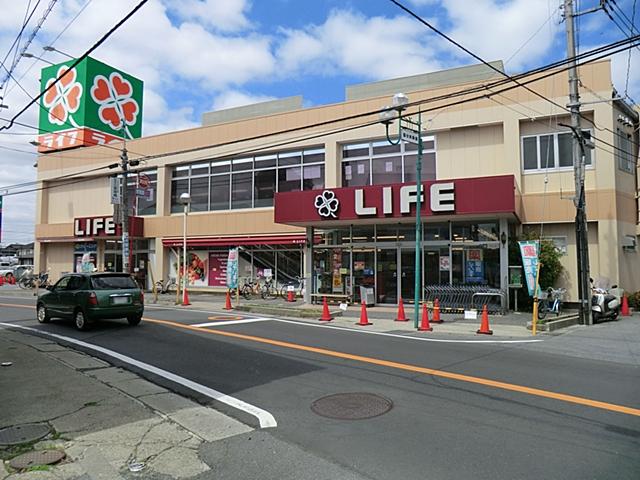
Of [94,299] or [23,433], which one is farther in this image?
[94,299]

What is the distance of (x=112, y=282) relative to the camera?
1351 cm

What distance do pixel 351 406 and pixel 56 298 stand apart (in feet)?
36.5

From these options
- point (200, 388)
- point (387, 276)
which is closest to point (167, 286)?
point (387, 276)

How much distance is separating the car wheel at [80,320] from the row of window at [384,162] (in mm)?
13487

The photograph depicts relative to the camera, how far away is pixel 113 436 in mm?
5180

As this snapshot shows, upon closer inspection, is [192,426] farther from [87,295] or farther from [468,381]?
[87,295]

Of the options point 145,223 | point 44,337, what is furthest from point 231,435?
point 145,223

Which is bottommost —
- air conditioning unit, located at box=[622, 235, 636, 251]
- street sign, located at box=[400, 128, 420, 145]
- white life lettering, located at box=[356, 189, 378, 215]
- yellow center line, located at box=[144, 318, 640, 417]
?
yellow center line, located at box=[144, 318, 640, 417]

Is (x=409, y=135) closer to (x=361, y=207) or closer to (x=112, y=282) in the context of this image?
(x=361, y=207)

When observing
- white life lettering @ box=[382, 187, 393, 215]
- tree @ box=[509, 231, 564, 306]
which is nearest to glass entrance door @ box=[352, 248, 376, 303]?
white life lettering @ box=[382, 187, 393, 215]

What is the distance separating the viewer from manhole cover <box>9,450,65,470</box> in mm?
4466

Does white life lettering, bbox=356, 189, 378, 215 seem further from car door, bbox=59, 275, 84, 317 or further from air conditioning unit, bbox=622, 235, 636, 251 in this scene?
air conditioning unit, bbox=622, 235, 636, 251

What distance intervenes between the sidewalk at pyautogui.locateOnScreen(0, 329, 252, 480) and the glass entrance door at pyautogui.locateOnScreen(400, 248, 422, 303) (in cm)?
1330

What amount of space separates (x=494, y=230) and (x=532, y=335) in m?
6.73
